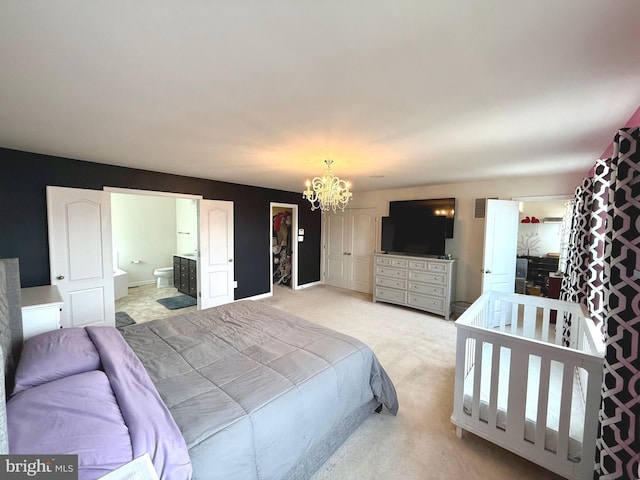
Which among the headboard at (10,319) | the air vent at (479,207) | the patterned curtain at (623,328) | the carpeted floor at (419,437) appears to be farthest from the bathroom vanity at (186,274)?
the patterned curtain at (623,328)

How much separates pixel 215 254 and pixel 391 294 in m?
3.33

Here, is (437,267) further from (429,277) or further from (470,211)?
(470,211)

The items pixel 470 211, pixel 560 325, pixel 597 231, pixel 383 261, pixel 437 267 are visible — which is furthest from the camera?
pixel 383 261

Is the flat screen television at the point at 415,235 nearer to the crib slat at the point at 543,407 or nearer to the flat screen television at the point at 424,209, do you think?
the flat screen television at the point at 424,209

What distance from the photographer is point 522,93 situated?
157cm

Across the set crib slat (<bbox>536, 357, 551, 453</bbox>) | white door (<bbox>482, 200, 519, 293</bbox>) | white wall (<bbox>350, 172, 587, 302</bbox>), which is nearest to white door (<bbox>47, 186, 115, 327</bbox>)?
crib slat (<bbox>536, 357, 551, 453</bbox>)

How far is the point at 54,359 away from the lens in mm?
1428

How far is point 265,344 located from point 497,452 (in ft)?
5.89

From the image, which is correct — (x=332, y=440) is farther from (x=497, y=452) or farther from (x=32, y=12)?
(x=32, y=12)

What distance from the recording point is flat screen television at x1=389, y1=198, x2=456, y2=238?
4.69 m

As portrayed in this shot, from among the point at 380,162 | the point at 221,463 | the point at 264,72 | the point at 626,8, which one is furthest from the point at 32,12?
the point at 380,162

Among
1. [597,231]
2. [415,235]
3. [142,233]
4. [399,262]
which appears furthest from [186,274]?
[597,231]

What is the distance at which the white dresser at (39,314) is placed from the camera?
2.20 metres

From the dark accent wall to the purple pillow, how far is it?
6.86 ft
